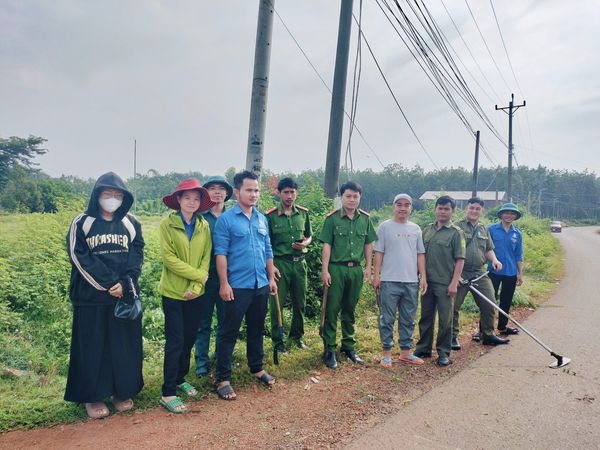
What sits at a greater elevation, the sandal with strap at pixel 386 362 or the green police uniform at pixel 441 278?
the green police uniform at pixel 441 278

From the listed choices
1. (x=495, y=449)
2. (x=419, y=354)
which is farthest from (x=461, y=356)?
(x=495, y=449)

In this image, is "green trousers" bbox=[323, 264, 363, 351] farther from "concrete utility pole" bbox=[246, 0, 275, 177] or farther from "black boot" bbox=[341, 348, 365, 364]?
"concrete utility pole" bbox=[246, 0, 275, 177]

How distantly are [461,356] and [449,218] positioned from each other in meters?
1.70

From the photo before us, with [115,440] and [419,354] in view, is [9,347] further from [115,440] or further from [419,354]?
[419,354]

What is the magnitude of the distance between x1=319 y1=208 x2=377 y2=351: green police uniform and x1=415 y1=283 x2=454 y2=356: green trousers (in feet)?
3.14

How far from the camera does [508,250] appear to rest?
572 cm

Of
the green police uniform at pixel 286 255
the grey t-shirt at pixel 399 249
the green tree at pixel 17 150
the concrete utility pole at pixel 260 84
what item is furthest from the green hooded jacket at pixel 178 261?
the green tree at pixel 17 150

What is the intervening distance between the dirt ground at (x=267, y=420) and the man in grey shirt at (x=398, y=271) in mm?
527

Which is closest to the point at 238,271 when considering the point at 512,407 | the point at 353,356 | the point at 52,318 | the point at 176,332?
the point at 176,332

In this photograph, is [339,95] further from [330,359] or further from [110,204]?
[110,204]

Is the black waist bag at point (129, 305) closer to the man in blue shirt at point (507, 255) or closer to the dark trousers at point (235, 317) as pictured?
the dark trousers at point (235, 317)

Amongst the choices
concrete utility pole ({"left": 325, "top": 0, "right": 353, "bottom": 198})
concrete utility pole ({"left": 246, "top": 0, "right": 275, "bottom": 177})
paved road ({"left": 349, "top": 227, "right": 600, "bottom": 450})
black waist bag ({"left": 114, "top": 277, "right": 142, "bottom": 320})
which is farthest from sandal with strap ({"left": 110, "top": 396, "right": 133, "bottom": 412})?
concrete utility pole ({"left": 325, "top": 0, "right": 353, "bottom": 198})

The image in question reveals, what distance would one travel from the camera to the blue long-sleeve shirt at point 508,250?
5.72 meters

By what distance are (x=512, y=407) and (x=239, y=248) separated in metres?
2.74
